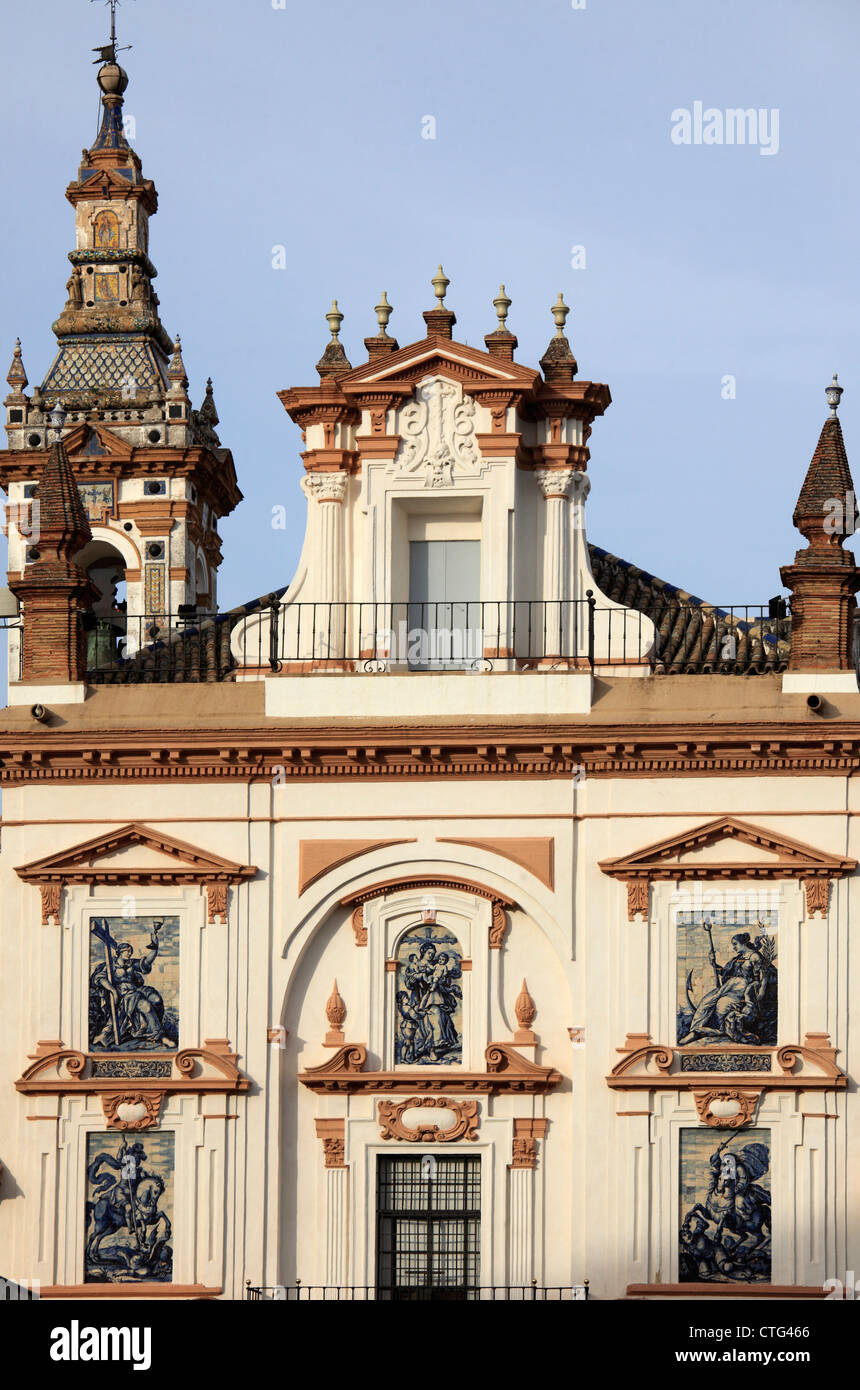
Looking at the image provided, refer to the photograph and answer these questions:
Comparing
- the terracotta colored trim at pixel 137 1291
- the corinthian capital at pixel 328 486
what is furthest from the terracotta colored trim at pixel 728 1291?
the corinthian capital at pixel 328 486

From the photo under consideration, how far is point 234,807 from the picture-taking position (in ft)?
115

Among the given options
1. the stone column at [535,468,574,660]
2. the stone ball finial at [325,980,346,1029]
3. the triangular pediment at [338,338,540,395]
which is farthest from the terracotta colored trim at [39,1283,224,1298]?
the triangular pediment at [338,338,540,395]

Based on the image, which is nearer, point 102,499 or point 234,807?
point 234,807

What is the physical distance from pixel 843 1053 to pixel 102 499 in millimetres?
23629

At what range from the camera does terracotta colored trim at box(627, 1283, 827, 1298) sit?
33219 millimetres

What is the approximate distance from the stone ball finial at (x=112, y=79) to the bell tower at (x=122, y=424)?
84mm

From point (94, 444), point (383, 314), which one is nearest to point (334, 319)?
point (383, 314)

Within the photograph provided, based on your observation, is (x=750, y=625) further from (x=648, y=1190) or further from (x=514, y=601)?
(x=648, y=1190)

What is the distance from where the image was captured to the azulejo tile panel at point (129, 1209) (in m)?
34.2

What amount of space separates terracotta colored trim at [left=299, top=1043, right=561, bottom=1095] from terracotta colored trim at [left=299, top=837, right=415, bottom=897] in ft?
7.01

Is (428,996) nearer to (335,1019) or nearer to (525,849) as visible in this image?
(335,1019)
